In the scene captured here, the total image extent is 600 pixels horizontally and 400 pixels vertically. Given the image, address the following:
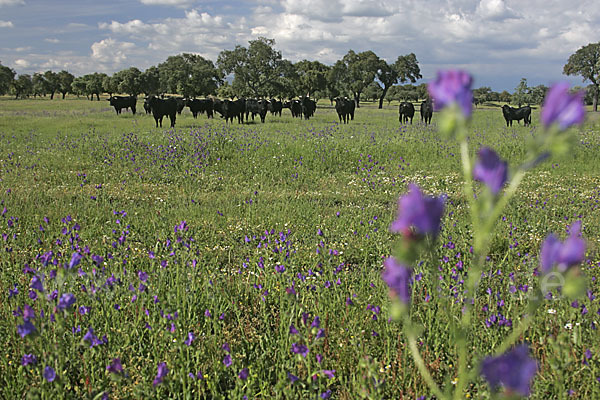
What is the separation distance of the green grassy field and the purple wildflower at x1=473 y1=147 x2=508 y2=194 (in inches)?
5.8

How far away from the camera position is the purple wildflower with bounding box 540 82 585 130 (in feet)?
3.03

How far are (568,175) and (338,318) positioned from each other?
10834 mm

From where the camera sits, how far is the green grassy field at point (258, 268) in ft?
9.87

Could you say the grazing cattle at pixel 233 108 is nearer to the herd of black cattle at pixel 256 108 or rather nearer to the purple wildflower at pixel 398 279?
the herd of black cattle at pixel 256 108

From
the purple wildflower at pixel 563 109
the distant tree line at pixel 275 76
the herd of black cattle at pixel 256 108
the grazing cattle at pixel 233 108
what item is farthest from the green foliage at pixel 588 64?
the purple wildflower at pixel 563 109

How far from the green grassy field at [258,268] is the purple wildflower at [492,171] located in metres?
0.15

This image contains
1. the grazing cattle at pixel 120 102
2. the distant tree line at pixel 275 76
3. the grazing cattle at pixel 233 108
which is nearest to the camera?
the grazing cattle at pixel 233 108

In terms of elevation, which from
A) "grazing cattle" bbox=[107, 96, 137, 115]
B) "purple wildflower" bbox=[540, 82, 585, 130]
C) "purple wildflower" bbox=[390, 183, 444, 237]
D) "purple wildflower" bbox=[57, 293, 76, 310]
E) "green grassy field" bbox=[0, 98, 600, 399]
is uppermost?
"grazing cattle" bbox=[107, 96, 137, 115]

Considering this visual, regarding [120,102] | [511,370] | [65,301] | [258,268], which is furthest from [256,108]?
[511,370]

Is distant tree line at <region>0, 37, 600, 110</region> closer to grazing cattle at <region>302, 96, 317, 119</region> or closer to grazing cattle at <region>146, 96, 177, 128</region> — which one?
grazing cattle at <region>302, 96, 317, 119</region>

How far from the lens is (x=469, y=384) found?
10.4ft

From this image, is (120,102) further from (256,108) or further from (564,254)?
(564,254)

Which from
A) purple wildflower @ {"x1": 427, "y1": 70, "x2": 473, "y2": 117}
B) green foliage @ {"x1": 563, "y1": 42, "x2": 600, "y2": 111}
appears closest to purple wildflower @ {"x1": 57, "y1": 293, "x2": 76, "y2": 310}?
purple wildflower @ {"x1": 427, "y1": 70, "x2": 473, "y2": 117}

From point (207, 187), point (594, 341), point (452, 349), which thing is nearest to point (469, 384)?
point (452, 349)
